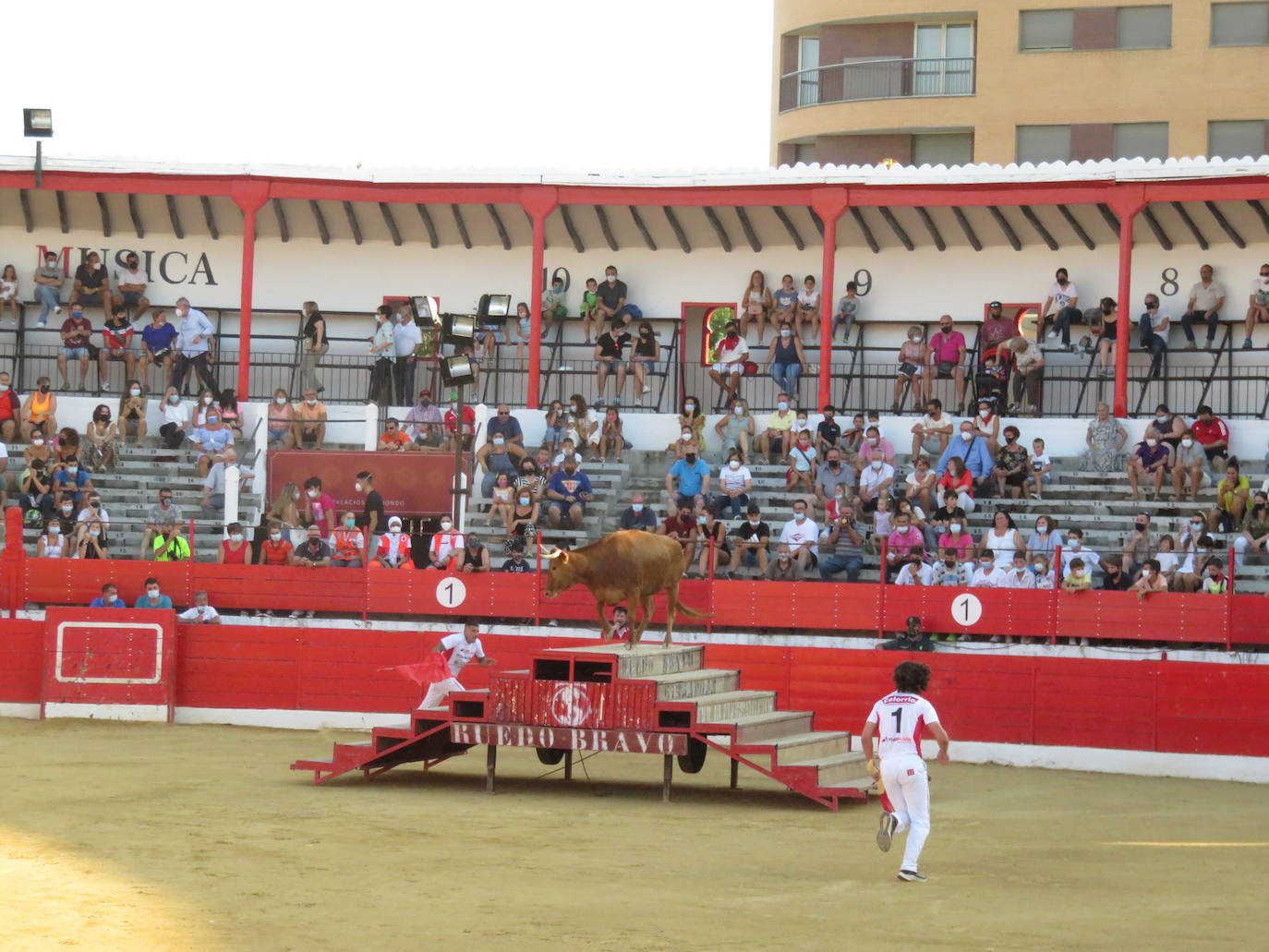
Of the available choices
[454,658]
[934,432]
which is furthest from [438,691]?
[934,432]

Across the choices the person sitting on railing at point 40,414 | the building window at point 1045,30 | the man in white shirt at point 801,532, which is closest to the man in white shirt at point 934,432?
the man in white shirt at point 801,532

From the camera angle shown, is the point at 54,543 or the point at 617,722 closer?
the point at 617,722

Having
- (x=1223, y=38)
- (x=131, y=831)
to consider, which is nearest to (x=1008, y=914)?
(x=131, y=831)

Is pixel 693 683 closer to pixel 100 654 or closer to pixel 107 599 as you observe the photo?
pixel 100 654

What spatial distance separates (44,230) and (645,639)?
13768mm

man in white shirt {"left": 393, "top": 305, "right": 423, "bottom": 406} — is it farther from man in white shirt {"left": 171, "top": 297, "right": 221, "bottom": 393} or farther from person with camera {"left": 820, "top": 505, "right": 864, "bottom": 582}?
person with camera {"left": 820, "top": 505, "right": 864, "bottom": 582}

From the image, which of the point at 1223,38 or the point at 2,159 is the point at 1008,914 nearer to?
the point at 2,159

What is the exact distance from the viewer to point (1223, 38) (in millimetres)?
36656

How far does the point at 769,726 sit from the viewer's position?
1675 centimetres

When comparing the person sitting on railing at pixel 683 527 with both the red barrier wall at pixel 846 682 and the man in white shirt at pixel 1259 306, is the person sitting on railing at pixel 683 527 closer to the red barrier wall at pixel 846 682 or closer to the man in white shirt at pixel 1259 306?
the red barrier wall at pixel 846 682

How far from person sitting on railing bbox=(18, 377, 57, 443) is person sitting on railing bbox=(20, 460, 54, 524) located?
5.75 feet

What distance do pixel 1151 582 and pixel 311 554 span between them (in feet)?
30.9

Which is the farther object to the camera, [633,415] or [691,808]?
[633,415]

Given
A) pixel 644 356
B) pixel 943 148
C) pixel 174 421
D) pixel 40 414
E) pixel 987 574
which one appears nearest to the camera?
pixel 987 574
